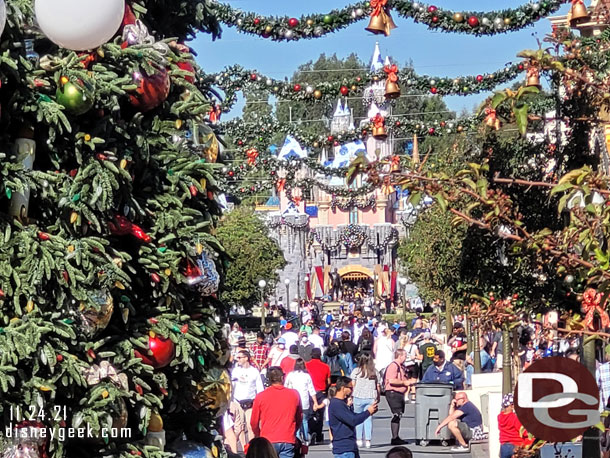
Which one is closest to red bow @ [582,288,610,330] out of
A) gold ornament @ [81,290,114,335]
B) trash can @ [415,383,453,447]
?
gold ornament @ [81,290,114,335]

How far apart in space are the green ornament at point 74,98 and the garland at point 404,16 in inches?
181

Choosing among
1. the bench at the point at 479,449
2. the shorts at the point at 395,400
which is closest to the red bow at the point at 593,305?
the bench at the point at 479,449

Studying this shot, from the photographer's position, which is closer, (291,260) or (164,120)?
(164,120)

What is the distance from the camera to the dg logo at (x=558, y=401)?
6508 millimetres

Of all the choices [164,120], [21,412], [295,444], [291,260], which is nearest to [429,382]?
[295,444]

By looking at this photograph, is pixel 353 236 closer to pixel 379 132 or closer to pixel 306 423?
pixel 306 423

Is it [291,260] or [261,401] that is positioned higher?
[291,260]

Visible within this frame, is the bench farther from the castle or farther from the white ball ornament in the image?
the castle

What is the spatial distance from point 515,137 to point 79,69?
247 inches

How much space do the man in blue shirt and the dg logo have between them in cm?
583

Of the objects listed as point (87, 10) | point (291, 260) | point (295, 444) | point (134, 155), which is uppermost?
point (291, 260)

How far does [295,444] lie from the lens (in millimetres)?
12086

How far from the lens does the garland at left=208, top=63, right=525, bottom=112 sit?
1276 centimetres

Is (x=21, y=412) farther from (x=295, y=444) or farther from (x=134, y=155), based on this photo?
(x=295, y=444)
